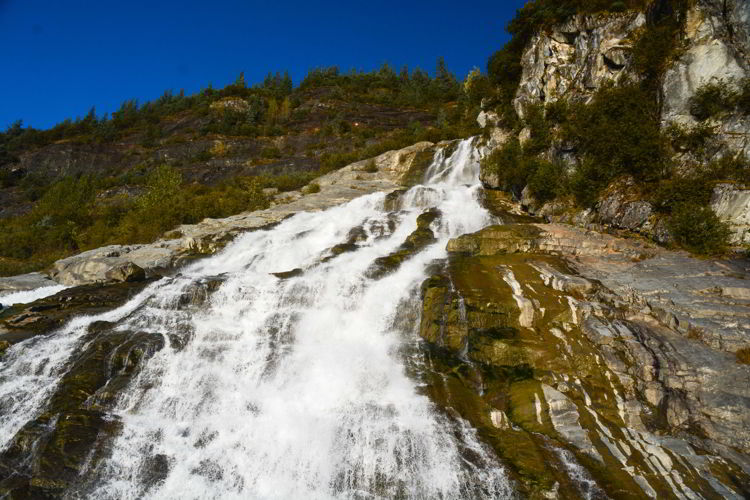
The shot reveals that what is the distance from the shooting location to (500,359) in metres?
9.84

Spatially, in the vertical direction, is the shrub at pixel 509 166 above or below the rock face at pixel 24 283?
above

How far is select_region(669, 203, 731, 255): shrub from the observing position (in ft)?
41.9

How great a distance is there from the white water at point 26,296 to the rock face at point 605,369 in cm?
1821

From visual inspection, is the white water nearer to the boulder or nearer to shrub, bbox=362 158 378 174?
the boulder

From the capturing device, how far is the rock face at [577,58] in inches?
770

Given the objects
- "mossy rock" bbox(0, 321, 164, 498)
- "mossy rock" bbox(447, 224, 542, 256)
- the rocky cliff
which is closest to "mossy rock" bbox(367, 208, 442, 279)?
"mossy rock" bbox(447, 224, 542, 256)

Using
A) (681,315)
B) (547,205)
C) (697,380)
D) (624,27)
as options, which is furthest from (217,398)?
(624,27)

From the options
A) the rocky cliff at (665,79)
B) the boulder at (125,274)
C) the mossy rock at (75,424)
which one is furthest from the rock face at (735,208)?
the boulder at (125,274)

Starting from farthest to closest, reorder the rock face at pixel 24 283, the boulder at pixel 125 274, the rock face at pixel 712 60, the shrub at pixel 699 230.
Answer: the rock face at pixel 24 283
the boulder at pixel 125 274
the rock face at pixel 712 60
the shrub at pixel 699 230

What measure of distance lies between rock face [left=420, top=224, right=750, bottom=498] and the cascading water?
1032mm

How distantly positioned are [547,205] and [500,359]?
13106mm

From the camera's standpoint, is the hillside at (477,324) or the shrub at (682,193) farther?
the shrub at (682,193)

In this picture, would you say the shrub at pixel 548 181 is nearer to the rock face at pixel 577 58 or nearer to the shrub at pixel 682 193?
the rock face at pixel 577 58

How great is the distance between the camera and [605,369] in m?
9.02
